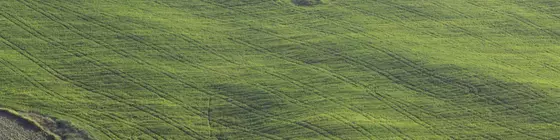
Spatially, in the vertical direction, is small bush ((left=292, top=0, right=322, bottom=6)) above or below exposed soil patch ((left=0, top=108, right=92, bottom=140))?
above

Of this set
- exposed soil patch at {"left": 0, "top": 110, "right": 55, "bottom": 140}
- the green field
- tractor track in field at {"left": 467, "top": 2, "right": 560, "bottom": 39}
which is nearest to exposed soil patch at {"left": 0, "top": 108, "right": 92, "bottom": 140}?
exposed soil patch at {"left": 0, "top": 110, "right": 55, "bottom": 140}

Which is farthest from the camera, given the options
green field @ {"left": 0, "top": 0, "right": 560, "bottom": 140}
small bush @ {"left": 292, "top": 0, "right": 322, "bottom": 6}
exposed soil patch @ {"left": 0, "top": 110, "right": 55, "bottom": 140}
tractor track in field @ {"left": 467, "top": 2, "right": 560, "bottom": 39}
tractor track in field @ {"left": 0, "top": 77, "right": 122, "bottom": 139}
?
small bush @ {"left": 292, "top": 0, "right": 322, "bottom": 6}

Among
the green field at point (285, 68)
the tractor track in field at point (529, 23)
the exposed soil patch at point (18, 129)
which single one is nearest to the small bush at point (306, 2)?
the green field at point (285, 68)

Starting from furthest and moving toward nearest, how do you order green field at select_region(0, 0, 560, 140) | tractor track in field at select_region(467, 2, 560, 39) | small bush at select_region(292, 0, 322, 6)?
1. small bush at select_region(292, 0, 322, 6)
2. tractor track in field at select_region(467, 2, 560, 39)
3. green field at select_region(0, 0, 560, 140)

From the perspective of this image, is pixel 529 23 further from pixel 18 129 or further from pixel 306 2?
pixel 18 129

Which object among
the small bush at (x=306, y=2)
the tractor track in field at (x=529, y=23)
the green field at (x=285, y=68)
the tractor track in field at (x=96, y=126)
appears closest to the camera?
the tractor track in field at (x=96, y=126)

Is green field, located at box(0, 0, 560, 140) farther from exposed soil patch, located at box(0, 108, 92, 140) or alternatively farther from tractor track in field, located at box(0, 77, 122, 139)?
exposed soil patch, located at box(0, 108, 92, 140)

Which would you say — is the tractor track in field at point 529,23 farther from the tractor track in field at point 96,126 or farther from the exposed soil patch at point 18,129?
the exposed soil patch at point 18,129

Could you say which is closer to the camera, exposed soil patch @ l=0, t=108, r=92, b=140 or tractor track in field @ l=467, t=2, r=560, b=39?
exposed soil patch @ l=0, t=108, r=92, b=140

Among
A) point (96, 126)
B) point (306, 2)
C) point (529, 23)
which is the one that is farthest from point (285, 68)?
point (529, 23)
